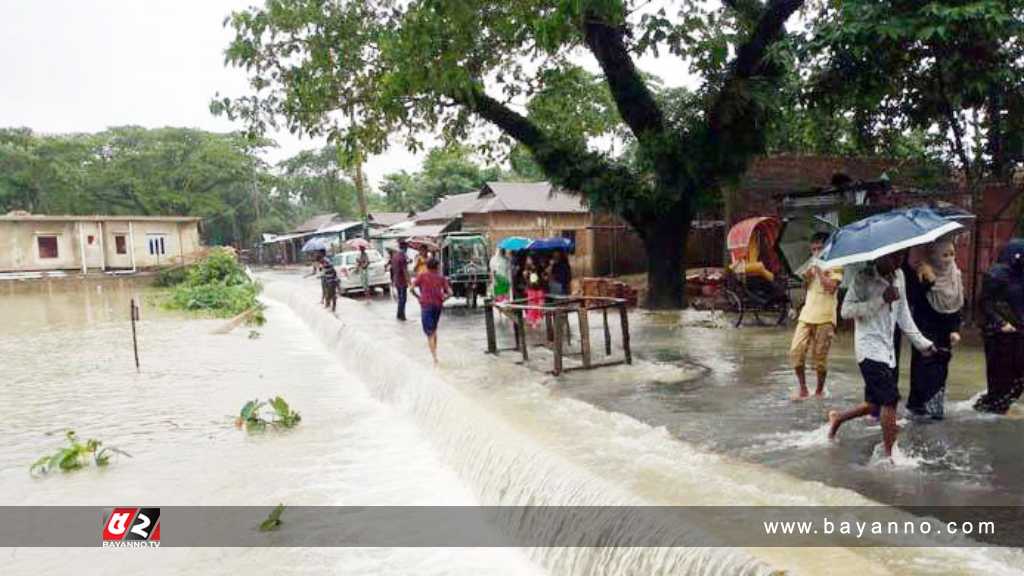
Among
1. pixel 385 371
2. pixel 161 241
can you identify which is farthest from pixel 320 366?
pixel 161 241

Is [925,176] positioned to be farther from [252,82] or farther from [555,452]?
[252,82]

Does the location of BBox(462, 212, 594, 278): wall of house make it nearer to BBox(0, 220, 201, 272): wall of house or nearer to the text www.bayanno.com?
the text www.bayanno.com

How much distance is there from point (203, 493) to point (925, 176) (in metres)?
12.4

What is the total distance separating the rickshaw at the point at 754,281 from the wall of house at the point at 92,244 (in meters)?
34.1

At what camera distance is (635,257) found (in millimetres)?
22703

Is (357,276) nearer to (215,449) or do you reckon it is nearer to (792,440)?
(215,449)

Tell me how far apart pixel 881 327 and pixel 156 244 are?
4406cm

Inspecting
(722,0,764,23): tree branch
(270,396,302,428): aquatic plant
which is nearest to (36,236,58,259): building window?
(270,396,302,428): aquatic plant

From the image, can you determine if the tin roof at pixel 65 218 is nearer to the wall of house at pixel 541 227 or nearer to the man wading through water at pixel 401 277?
the wall of house at pixel 541 227

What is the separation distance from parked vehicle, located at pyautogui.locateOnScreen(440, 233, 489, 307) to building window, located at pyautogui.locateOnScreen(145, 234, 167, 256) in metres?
29.0

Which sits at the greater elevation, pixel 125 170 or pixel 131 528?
pixel 125 170

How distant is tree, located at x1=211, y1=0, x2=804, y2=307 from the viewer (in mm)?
12664

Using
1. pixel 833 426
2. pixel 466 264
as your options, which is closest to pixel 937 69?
pixel 833 426

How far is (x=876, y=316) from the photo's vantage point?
5141 millimetres
